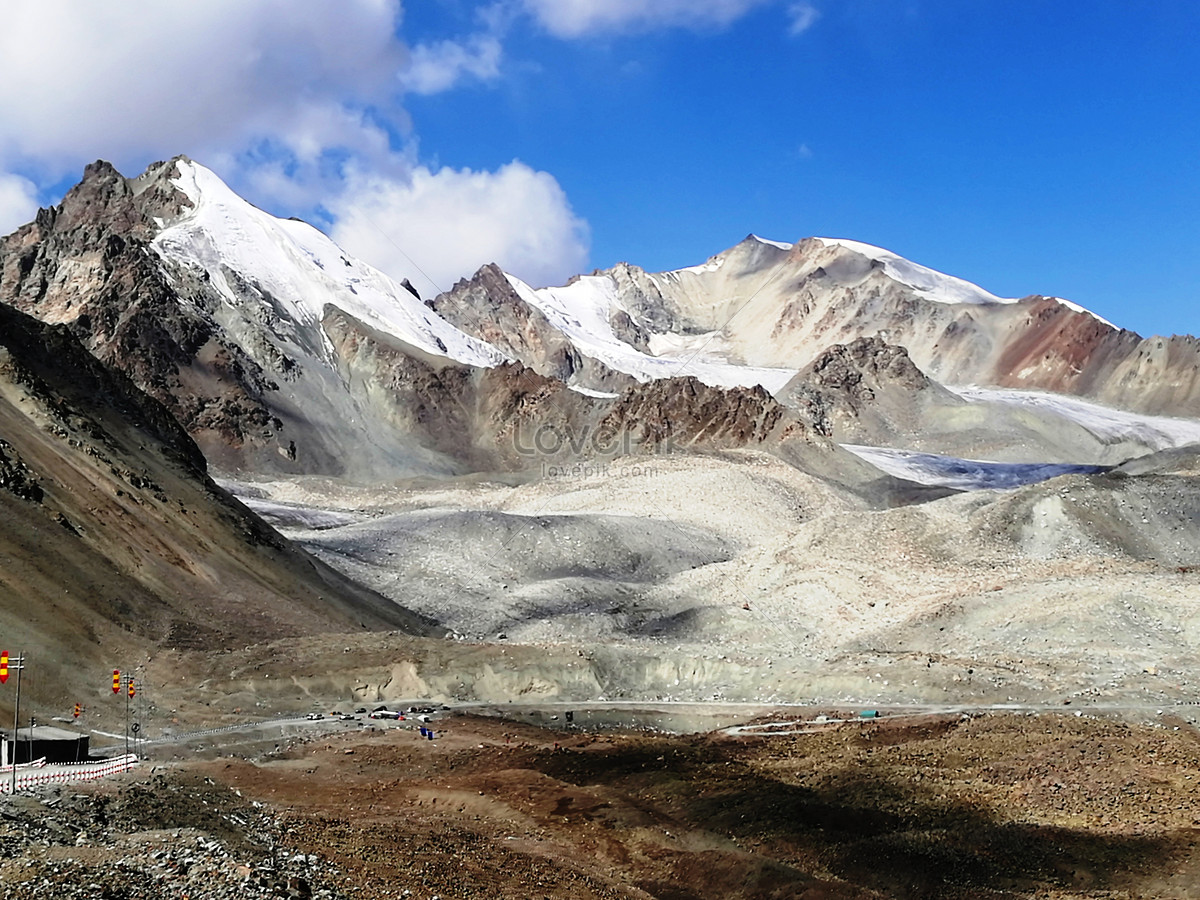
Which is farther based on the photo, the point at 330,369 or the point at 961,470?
the point at 330,369

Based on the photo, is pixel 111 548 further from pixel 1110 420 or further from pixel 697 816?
pixel 1110 420

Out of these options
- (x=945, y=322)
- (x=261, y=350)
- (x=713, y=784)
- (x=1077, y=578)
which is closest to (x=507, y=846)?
(x=713, y=784)

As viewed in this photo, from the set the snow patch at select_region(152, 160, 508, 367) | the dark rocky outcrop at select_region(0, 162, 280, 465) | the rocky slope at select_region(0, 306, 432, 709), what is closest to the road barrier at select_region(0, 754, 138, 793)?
the rocky slope at select_region(0, 306, 432, 709)

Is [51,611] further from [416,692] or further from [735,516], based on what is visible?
[735,516]

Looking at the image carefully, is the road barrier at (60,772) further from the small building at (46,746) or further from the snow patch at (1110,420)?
the snow patch at (1110,420)

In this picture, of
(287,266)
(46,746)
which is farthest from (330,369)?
(46,746)
